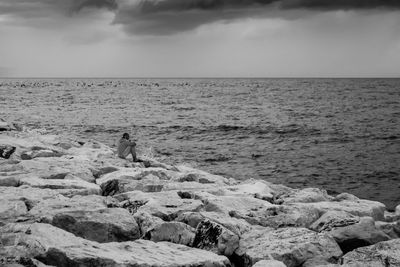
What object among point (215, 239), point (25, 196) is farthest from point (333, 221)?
point (25, 196)

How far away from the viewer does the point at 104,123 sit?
37375 millimetres

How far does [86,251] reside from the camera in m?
5.66

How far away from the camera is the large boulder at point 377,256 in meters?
6.12

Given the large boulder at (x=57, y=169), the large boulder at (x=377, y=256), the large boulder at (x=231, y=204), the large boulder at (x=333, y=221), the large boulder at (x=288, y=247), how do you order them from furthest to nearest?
the large boulder at (x=57, y=169), the large boulder at (x=231, y=204), the large boulder at (x=333, y=221), the large boulder at (x=288, y=247), the large boulder at (x=377, y=256)

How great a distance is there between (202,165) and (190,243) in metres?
13.4

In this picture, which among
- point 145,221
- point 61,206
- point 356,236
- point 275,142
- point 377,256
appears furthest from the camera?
point 275,142

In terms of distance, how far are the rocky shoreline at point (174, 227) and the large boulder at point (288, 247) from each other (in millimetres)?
16

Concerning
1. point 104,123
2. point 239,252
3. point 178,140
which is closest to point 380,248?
point 239,252

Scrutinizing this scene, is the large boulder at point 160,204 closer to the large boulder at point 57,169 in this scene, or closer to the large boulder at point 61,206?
the large boulder at point 61,206

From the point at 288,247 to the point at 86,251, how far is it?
3.11m

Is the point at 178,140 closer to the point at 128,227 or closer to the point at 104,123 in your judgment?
the point at 104,123

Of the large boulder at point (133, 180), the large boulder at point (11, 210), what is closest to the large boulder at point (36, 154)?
the large boulder at point (133, 180)

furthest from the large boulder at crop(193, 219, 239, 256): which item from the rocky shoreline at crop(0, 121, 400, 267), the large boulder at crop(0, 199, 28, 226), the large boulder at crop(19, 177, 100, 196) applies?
the large boulder at crop(19, 177, 100, 196)

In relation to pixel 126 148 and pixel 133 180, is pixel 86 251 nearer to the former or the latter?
pixel 133 180
